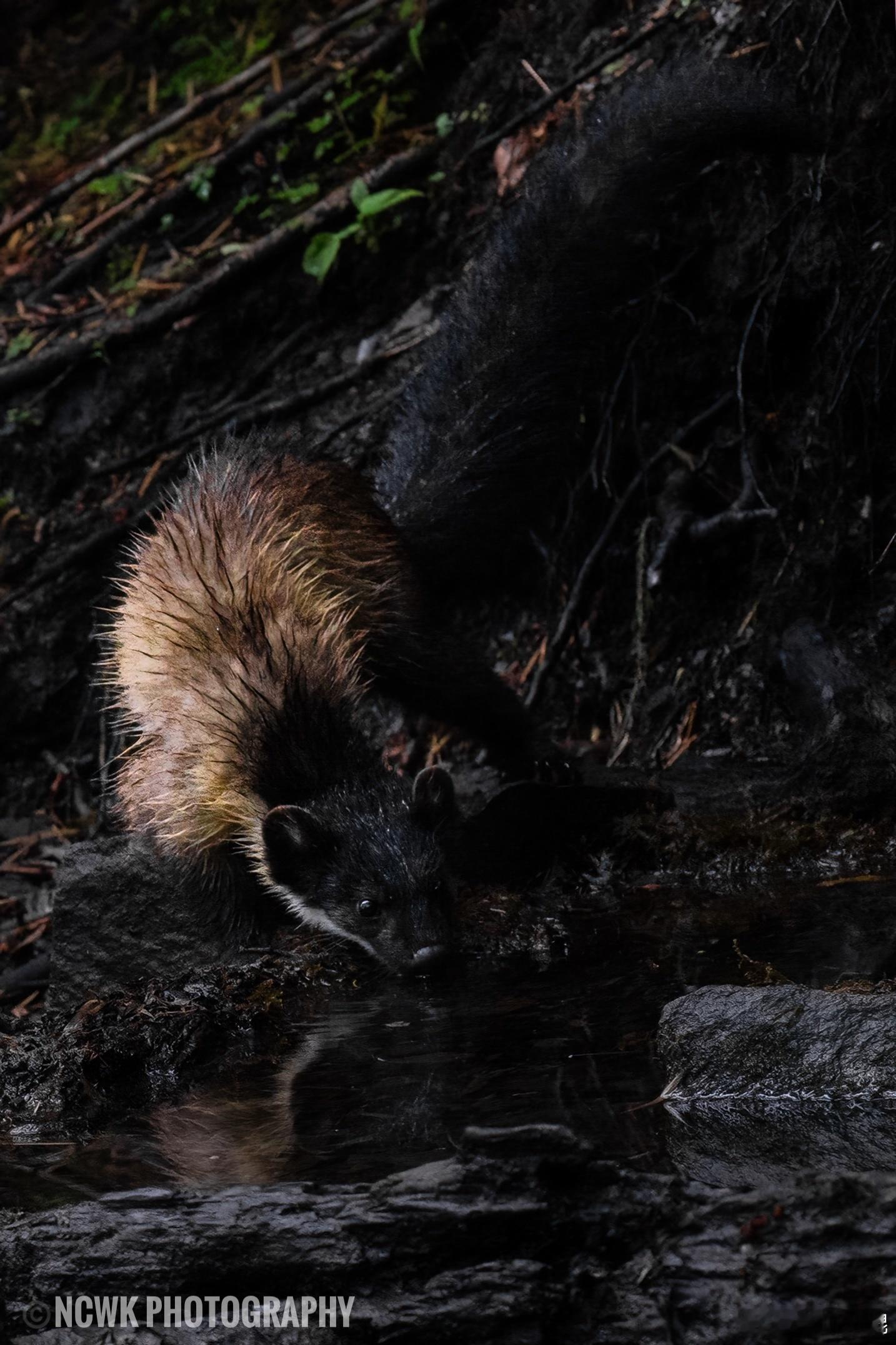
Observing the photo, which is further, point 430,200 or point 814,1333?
point 430,200

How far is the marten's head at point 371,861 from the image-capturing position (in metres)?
5.65

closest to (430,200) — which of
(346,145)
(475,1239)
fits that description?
(346,145)

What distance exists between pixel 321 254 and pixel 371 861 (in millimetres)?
5114

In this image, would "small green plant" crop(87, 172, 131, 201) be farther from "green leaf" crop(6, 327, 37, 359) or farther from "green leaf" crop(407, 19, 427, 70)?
"green leaf" crop(407, 19, 427, 70)

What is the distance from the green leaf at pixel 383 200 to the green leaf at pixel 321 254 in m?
0.30

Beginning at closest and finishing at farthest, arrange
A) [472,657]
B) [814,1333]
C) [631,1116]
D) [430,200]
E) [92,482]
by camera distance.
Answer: [814,1333] < [631,1116] < [472,657] < [430,200] < [92,482]

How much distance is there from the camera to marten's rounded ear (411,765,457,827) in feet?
19.5

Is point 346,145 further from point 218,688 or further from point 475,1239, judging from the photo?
point 475,1239

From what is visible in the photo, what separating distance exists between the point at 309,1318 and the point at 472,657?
4.57 meters

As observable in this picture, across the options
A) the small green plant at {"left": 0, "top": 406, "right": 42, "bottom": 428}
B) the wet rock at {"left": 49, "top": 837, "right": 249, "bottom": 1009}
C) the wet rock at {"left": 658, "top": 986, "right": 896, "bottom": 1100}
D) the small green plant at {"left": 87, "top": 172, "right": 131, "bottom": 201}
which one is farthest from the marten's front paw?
the small green plant at {"left": 87, "top": 172, "right": 131, "bottom": 201}

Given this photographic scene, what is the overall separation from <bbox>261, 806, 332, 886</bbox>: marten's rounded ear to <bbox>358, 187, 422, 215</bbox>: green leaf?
15.8 feet

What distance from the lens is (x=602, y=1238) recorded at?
2.71 metres

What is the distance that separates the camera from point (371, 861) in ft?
19.0

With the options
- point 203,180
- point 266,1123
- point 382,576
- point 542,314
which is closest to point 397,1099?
point 266,1123
